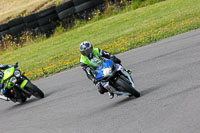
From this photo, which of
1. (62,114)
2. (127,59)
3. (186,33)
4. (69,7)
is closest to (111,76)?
(62,114)

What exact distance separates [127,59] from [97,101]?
4846mm

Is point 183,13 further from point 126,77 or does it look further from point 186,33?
point 126,77

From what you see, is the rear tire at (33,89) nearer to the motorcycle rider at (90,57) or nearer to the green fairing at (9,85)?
the green fairing at (9,85)

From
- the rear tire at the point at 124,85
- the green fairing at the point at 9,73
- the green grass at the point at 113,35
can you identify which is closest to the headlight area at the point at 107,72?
the rear tire at the point at 124,85

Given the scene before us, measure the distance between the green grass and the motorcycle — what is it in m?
4.74

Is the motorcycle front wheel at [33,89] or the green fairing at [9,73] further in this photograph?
the green fairing at [9,73]

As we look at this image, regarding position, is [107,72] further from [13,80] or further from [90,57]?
[13,80]

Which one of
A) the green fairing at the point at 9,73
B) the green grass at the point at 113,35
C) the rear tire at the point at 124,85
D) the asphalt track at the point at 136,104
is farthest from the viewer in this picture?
the green grass at the point at 113,35

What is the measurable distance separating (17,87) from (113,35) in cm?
1056

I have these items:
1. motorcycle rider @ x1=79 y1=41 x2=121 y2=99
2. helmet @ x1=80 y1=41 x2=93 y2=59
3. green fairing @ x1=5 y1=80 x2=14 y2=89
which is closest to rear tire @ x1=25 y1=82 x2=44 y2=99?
green fairing @ x1=5 y1=80 x2=14 y2=89

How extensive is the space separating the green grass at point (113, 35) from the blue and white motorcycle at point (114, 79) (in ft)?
26.1

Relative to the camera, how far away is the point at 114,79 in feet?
29.2

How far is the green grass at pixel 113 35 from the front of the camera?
17939mm

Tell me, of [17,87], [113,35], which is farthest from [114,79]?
[113,35]
